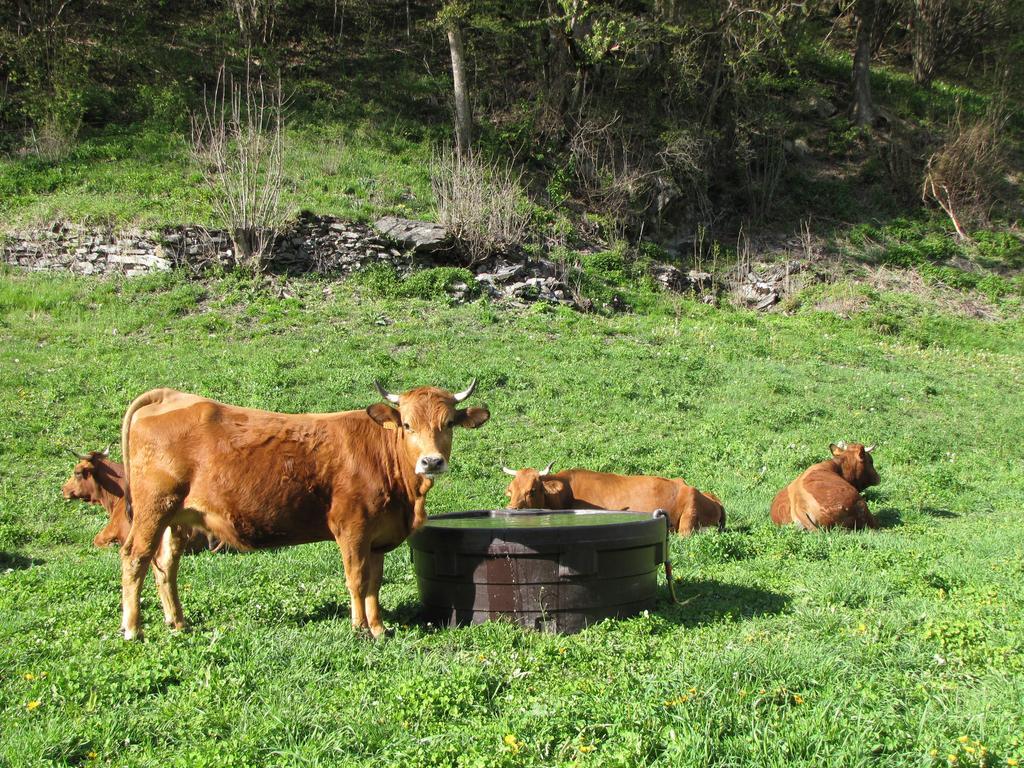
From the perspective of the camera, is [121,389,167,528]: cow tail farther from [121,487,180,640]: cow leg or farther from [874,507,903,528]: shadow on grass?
[874,507,903,528]: shadow on grass

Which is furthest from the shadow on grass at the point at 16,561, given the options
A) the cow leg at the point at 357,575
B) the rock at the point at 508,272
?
the rock at the point at 508,272

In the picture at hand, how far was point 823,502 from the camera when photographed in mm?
11141

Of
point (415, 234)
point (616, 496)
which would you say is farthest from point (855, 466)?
point (415, 234)

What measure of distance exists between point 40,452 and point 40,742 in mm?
10679

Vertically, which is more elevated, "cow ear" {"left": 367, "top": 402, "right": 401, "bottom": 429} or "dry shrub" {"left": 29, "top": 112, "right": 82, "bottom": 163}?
"dry shrub" {"left": 29, "top": 112, "right": 82, "bottom": 163}

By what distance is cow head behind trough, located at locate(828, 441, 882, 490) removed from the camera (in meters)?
12.4

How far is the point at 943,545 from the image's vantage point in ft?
32.3

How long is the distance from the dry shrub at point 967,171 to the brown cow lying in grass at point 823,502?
26294mm

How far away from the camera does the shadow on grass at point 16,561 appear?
10398mm

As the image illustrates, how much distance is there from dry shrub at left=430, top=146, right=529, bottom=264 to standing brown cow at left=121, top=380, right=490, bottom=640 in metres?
17.9

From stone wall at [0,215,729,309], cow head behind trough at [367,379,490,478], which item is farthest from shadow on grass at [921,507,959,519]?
stone wall at [0,215,729,309]

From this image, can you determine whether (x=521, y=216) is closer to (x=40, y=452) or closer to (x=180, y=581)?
(x=40, y=452)

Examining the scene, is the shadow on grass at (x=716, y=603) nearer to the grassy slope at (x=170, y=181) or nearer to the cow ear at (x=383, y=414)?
the cow ear at (x=383, y=414)

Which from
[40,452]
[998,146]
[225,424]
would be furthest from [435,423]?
[998,146]
